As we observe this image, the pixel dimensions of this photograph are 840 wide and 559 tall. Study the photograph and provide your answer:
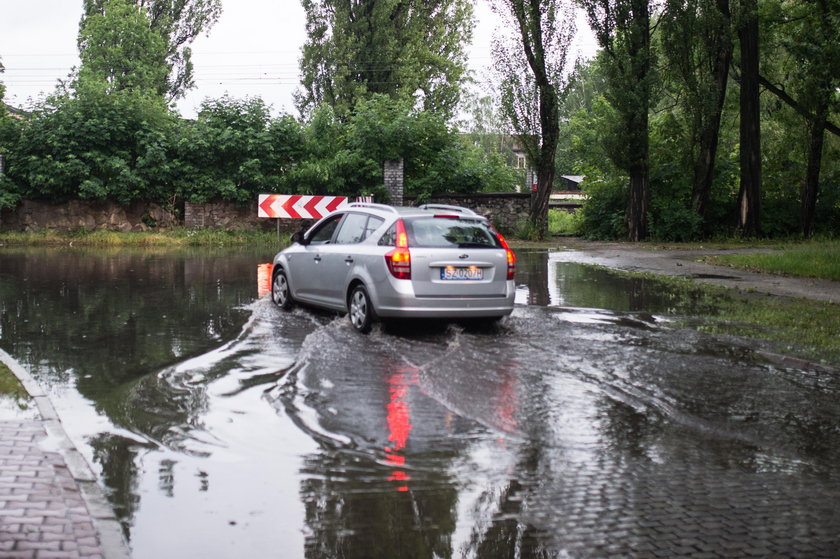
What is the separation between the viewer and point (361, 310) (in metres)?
10.9

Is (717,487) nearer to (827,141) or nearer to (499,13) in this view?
(499,13)

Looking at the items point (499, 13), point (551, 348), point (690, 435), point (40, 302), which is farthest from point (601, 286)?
point (499, 13)

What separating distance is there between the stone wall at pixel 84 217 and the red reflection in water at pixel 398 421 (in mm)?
27109

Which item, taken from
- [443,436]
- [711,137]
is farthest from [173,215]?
[443,436]

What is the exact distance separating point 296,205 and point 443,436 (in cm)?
2543

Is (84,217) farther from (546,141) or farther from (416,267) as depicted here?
(416,267)

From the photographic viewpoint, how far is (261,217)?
32.5 metres

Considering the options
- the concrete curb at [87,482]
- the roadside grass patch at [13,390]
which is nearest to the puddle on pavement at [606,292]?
the roadside grass patch at [13,390]

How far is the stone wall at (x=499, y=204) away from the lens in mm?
33281

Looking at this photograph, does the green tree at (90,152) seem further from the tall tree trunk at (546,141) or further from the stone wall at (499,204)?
the tall tree trunk at (546,141)

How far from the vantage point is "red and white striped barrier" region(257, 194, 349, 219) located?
3069 cm

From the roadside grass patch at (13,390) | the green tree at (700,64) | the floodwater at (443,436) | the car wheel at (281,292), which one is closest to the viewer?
the floodwater at (443,436)

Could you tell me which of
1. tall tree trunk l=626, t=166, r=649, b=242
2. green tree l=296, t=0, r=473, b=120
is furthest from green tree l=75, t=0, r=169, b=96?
tall tree trunk l=626, t=166, r=649, b=242

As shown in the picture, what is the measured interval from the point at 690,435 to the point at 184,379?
4.28 m
